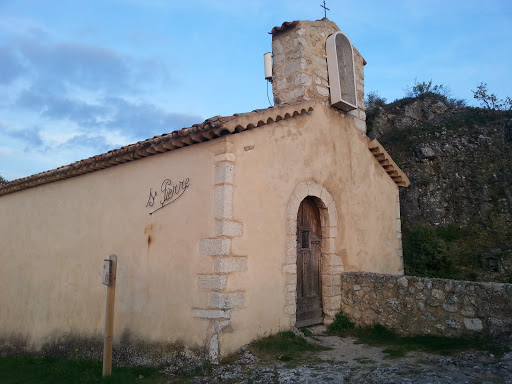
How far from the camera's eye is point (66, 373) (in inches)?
228

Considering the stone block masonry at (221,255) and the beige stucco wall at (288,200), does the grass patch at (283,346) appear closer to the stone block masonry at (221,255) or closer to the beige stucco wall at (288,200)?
the beige stucco wall at (288,200)

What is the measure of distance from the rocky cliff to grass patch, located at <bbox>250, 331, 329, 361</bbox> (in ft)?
22.9

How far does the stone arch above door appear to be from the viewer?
640cm

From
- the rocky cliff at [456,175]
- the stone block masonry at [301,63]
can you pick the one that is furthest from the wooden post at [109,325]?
the rocky cliff at [456,175]

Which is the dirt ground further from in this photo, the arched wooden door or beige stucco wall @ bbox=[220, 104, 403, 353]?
the arched wooden door

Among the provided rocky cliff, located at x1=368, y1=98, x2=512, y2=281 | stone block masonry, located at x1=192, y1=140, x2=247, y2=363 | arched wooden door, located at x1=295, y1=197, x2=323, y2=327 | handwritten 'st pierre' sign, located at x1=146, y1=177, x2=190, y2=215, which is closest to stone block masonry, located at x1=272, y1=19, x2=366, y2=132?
arched wooden door, located at x1=295, y1=197, x2=323, y2=327

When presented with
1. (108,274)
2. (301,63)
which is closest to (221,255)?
(108,274)

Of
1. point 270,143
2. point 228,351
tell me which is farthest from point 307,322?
point 270,143

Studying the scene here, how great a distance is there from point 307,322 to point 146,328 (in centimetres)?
271

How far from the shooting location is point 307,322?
6.91 meters

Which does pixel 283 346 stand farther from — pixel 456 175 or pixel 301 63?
pixel 456 175

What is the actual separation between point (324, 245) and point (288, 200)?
1.43 m

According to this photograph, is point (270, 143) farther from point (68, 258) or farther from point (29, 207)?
point (29, 207)

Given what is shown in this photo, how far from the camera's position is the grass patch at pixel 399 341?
202 inches
